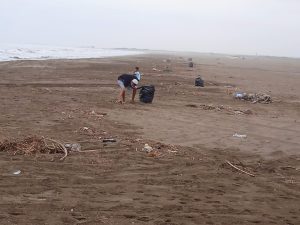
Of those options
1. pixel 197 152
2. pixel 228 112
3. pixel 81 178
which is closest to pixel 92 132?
pixel 197 152

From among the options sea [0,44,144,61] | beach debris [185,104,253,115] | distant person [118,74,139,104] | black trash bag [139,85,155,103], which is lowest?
sea [0,44,144,61]

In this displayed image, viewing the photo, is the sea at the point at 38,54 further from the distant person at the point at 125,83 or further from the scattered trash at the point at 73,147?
the scattered trash at the point at 73,147

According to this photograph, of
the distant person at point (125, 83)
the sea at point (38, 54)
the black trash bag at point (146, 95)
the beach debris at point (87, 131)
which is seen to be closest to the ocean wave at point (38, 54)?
the sea at point (38, 54)

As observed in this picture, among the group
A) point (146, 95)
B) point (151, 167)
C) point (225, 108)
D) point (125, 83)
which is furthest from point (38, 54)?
point (151, 167)

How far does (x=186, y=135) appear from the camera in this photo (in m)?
11.6

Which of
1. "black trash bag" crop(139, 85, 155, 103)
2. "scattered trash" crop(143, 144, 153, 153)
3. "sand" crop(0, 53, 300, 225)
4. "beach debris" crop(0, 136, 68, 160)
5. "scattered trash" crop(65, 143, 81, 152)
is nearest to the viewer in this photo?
"sand" crop(0, 53, 300, 225)

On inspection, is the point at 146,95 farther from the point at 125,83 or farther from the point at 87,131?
the point at 87,131

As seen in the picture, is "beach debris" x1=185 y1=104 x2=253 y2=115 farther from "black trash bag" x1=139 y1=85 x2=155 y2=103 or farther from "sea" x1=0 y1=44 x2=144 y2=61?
"sea" x1=0 y1=44 x2=144 y2=61

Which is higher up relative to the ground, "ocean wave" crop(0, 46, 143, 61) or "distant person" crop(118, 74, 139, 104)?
"distant person" crop(118, 74, 139, 104)

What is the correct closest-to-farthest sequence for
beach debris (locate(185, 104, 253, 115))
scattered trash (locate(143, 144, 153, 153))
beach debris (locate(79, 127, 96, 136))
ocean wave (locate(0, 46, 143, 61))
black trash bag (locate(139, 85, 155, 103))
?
scattered trash (locate(143, 144, 153, 153)) < beach debris (locate(79, 127, 96, 136)) < beach debris (locate(185, 104, 253, 115)) < black trash bag (locate(139, 85, 155, 103)) < ocean wave (locate(0, 46, 143, 61))

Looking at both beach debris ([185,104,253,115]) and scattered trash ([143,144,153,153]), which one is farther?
beach debris ([185,104,253,115])

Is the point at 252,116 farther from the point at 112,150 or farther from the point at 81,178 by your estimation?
the point at 81,178

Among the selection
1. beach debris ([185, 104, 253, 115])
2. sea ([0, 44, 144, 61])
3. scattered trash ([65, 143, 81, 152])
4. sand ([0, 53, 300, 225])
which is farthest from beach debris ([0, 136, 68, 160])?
sea ([0, 44, 144, 61])

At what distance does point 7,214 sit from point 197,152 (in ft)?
16.3
